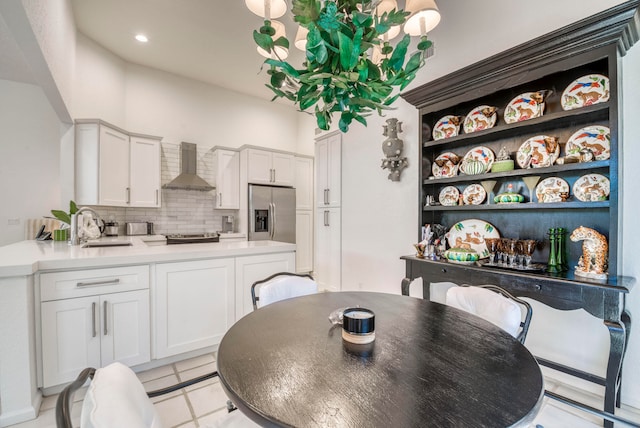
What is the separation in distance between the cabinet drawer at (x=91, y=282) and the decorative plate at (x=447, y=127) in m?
2.78

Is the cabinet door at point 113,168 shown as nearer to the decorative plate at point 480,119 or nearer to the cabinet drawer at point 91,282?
the cabinet drawer at point 91,282

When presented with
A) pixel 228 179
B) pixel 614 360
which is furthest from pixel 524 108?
pixel 228 179

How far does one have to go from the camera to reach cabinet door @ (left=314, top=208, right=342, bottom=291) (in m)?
4.04

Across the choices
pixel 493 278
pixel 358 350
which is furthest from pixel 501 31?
pixel 358 350

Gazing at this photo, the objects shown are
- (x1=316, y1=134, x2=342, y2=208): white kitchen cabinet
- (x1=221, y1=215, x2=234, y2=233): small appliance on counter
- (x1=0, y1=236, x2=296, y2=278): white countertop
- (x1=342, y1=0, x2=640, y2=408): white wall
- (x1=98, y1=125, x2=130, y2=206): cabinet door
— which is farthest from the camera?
(x1=221, y1=215, x2=234, y2=233): small appliance on counter

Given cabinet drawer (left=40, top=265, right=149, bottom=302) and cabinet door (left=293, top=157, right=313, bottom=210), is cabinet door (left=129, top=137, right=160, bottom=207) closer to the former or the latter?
cabinet door (left=293, top=157, right=313, bottom=210)

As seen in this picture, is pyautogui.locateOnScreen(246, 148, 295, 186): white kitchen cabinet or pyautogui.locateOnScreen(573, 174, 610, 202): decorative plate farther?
pyautogui.locateOnScreen(246, 148, 295, 186): white kitchen cabinet

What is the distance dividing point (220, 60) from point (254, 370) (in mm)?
4770

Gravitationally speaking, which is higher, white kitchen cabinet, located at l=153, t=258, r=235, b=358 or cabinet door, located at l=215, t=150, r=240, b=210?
cabinet door, located at l=215, t=150, r=240, b=210

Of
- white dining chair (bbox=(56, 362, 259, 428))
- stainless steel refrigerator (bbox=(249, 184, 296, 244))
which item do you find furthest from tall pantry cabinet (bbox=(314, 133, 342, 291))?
white dining chair (bbox=(56, 362, 259, 428))

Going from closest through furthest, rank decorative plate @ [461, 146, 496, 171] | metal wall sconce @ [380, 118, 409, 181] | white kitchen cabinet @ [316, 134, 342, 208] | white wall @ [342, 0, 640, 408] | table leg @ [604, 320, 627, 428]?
table leg @ [604, 320, 627, 428] < white wall @ [342, 0, 640, 408] < decorative plate @ [461, 146, 496, 171] < metal wall sconce @ [380, 118, 409, 181] < white kitchen cabinet @ [316, 134, 342, 208]

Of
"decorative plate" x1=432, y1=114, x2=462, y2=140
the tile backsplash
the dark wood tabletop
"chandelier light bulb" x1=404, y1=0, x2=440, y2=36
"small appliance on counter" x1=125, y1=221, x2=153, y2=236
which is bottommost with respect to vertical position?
the dark wood tabletop

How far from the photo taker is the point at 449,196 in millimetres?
2701

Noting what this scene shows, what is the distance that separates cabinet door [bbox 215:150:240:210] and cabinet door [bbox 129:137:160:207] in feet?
3.11
